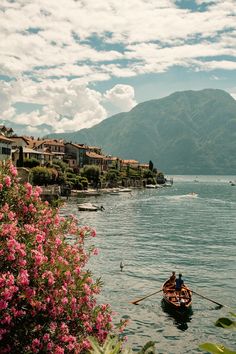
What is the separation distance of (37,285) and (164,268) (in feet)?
110

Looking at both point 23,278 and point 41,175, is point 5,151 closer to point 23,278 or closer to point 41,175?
point 41,175

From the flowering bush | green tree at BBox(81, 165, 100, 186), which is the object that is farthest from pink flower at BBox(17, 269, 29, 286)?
green tree at BBox(81, 165, 100, 186)

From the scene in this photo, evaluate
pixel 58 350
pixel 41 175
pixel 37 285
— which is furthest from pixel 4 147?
pixel 58 350

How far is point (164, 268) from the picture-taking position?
1720 inches

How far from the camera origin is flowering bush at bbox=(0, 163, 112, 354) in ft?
36.2

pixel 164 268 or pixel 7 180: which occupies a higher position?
pixel 7 180

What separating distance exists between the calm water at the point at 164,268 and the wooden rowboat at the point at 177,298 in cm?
80

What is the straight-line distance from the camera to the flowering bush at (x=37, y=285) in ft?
36.2

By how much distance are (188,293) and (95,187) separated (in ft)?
442

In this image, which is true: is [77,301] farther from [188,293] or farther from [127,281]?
[127,281]

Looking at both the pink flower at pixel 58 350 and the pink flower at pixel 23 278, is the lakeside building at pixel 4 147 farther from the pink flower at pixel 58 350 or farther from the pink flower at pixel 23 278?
the pink flower at pixel 23 278

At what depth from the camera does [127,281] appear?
38281 millimetres

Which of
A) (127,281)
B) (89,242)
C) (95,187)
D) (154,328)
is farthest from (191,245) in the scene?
(95,187)

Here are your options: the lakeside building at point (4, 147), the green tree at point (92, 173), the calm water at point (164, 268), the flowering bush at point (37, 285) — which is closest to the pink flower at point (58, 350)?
the flowering bush at point (37, 285)
